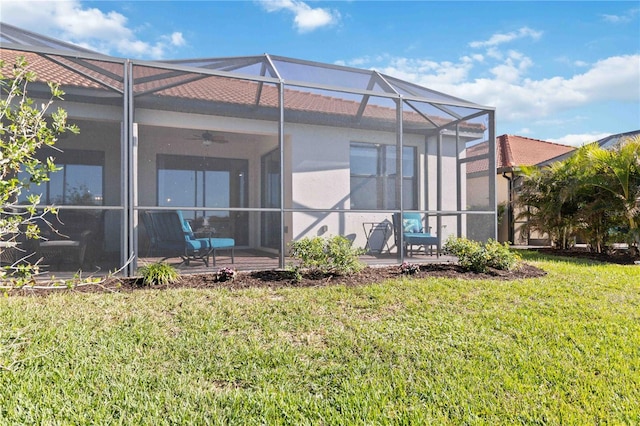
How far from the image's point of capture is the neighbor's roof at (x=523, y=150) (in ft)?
48.9

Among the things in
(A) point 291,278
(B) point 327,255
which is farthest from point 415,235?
(A) point 291,278

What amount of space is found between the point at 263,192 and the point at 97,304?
10.4 ft

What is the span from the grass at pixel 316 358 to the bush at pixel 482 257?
1.46 m

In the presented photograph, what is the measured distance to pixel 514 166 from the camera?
43.3 ft

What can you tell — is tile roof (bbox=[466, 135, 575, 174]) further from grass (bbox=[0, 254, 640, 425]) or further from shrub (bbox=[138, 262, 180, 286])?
shrub (bbox=[138, 262, 180, 286])

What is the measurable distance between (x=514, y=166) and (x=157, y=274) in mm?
12133

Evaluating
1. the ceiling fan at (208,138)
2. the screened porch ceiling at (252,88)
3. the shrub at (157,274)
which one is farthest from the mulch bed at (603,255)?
the shrub at (157,274)

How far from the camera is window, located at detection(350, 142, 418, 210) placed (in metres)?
7.18

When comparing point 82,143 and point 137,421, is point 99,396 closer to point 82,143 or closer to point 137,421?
point 137,421

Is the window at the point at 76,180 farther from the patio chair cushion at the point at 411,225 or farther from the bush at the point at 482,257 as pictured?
the bush at the point at 482,257

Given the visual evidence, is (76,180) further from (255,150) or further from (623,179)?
(623,179)

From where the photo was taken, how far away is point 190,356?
3.06 m

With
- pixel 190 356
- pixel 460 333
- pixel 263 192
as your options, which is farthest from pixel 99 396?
pixel 263 192

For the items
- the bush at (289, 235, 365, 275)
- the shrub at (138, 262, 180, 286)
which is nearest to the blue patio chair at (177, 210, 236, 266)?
the shrub at (138, 262, 180, 286)
